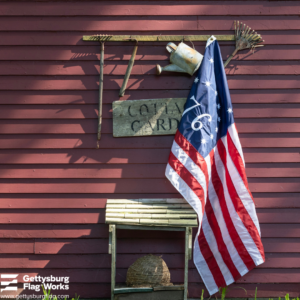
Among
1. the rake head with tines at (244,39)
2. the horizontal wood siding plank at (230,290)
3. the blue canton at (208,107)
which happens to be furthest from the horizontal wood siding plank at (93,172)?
the rake head with tines at (244,39)

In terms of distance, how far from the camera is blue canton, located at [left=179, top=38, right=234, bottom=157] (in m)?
2.96

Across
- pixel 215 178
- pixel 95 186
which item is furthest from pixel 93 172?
pixel 215 178

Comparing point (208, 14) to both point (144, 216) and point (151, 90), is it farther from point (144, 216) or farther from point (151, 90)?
point (144, 216)

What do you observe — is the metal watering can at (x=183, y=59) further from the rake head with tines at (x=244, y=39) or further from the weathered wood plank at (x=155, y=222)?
the weathered wood plank at (x=155, y=222)

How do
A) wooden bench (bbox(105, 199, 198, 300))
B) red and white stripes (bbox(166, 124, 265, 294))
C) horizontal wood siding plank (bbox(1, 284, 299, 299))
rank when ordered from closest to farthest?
1. wooden bench (bbox(105, 199, 198, 300))
2. red and white stripes (bbox(166, 124, 265, 294))
3. horizontal wood siding plank (bbox(1, 284, 299, 299))

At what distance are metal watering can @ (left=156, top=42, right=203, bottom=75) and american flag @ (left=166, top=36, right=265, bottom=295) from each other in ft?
0.29

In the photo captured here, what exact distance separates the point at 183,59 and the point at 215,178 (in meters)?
1.21

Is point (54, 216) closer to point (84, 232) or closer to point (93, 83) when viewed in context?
point (84, 232)

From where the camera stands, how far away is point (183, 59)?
10.1 ft

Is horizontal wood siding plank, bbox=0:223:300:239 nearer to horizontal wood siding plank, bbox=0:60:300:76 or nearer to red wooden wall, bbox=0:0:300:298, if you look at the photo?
red wooden wall, bbox=0:0:300:298

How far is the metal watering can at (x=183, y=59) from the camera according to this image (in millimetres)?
3070

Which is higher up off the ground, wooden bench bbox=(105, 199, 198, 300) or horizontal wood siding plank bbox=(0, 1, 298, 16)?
horizontal wood siding plank bbox=(0, 1, 298, 16)

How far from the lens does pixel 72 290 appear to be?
10.0 ft

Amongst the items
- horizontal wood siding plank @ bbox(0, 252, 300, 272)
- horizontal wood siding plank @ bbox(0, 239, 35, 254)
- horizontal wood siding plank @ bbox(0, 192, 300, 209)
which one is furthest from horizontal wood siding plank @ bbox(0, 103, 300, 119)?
horizontal wood siding plank @ bbox(0, 252, 300, 272)
